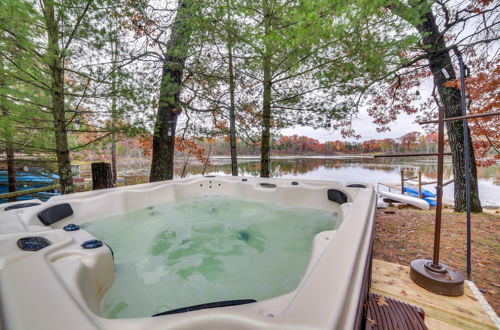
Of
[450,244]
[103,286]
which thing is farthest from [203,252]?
[450,244]

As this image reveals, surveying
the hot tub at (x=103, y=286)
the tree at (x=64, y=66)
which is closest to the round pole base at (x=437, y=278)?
the hot tub at (x=103, y=286)

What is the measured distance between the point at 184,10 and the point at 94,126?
5.91 feet

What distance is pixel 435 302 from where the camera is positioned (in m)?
0.97

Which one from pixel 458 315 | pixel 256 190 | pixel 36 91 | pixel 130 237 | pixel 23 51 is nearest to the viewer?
pixel 458 315

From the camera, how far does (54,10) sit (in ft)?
6.68

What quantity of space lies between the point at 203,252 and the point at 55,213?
3.74 feet

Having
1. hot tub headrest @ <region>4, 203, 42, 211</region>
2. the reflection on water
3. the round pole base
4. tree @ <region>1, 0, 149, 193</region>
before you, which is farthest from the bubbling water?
the reflection on water

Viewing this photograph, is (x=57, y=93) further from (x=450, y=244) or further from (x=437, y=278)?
(x=450, y=244)

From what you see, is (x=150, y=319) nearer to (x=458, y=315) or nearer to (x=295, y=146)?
(x=458, y=315)

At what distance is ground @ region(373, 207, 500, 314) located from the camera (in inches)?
57.5

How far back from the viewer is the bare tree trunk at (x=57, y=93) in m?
1.95

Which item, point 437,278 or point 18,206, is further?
point 18,206

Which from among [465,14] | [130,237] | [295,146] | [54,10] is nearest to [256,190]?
[130,237]

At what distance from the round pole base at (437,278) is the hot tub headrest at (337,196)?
36.8 inches
